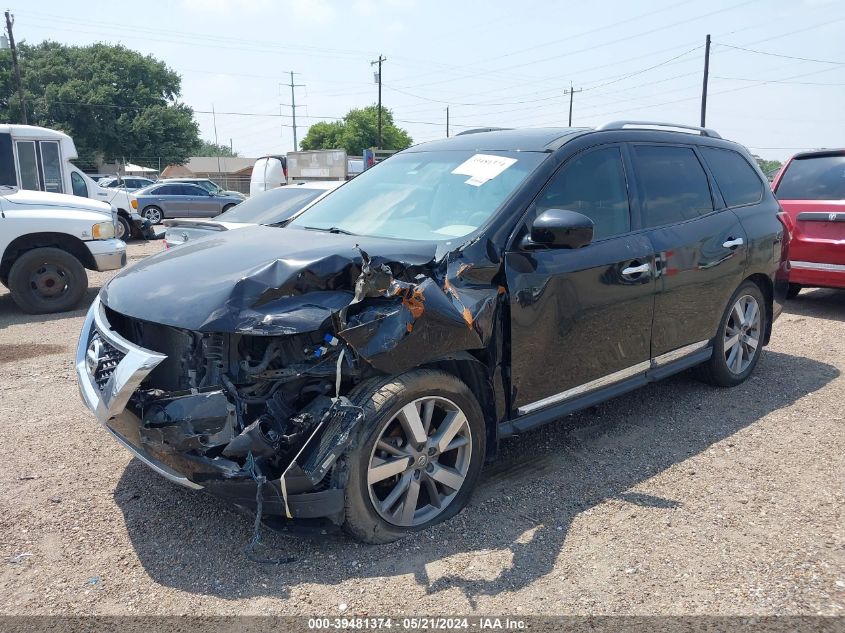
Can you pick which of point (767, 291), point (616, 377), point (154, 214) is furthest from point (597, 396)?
point (154, 214)

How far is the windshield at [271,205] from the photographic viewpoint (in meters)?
8.27

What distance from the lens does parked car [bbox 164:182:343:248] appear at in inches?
310

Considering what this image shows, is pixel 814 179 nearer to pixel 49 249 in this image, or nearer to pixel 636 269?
pixel 636 269

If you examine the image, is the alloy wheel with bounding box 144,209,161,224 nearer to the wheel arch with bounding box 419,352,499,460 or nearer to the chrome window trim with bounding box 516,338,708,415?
the chrome window trim with bounding box 516,338,708,415

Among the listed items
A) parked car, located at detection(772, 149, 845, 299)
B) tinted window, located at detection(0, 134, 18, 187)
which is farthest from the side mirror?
tinted window, located at detection(0, 134, 18, 187)

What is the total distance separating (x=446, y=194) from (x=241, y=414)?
1761 millimetres

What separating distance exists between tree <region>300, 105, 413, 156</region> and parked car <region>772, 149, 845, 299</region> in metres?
70.2

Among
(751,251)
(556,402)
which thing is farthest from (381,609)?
(751,251)

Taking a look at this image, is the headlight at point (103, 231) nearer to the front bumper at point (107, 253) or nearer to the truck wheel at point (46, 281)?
the front bumper at point (107, 253)

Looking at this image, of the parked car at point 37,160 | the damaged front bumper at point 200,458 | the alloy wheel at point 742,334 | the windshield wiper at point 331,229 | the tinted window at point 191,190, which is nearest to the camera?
the damaged front bumper at point 200,458

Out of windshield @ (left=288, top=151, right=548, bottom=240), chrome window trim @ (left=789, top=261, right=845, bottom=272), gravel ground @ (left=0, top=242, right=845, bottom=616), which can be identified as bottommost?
gravel ground @ (left=0, top=242, right=845, bottom=616)

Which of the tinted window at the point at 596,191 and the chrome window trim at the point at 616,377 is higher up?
the tinted window at the point at 596,191

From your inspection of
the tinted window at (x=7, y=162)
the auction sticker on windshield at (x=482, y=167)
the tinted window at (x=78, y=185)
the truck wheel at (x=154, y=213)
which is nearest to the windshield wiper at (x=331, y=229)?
the auction sticker on windshield at (x=482, y=167)

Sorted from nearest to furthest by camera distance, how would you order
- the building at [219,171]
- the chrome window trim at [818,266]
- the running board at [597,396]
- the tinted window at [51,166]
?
the running board at [597,396]
the chrome window trim at [818,266]
the tinted window at [51,166]
the building at [219,171]
